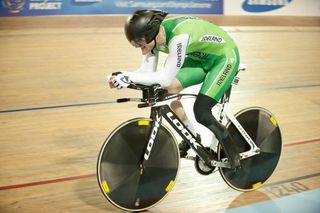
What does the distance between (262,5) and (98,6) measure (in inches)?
178

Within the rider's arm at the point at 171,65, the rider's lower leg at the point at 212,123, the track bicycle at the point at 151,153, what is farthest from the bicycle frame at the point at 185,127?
the rider's arm at the point at 171,65

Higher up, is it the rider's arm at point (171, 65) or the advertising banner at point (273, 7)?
the rider's arm at point (171, 65)

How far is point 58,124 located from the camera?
436 cm

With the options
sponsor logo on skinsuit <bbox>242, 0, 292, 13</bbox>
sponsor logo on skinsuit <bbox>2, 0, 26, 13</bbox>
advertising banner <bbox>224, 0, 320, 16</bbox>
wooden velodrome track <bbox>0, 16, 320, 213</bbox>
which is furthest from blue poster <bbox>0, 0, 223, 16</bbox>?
sponsor logo on skinsuit <bbox>242, 0, 292, 13</bbox>

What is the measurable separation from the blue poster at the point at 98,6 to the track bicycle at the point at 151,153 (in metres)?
7.59

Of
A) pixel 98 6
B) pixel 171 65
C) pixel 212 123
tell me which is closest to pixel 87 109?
pixel 212 123

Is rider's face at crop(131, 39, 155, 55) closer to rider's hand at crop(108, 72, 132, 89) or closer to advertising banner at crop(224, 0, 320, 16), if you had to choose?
rider's hand at crop(108, 72, 132, 89)

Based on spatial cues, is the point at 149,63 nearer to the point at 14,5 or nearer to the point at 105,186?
the point at 105,186

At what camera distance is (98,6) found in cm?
1025

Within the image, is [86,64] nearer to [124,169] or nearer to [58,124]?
Answer: [58,124]

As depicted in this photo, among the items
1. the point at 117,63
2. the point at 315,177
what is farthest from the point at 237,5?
the point at 315,177

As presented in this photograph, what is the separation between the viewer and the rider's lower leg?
2.65 m

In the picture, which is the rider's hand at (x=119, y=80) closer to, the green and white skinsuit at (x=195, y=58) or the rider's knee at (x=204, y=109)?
the green and white skinsuit at (x=195, y=58)

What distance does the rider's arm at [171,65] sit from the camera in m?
2.43
